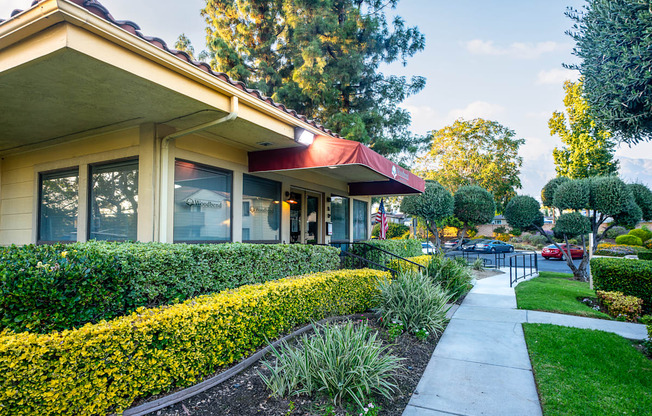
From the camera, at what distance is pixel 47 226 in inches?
275

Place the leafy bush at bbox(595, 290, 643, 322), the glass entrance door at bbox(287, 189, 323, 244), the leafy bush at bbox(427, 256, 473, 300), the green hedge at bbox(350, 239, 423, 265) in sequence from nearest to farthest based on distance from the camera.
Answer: the leafy bush at bbox(595, 290, 643, 322)
the leafy bush at bbox(427, 256, 473, 300)
the glass entrance door at bbox(287, 189, 323, 244)
the green hedge at bbox(350, 239, 423, 265)

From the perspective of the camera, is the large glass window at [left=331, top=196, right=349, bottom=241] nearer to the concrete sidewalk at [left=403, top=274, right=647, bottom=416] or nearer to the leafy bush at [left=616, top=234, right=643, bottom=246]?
the concrete sidewalk at [left=403, top=274, right=647, bottom=416]

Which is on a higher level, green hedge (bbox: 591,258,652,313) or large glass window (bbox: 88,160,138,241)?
large glass window (bbox: 88,160,138,241)

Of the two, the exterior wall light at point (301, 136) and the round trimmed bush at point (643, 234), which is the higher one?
the exterior wall light at point (301, 136)

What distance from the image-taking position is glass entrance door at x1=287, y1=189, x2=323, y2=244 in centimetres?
930

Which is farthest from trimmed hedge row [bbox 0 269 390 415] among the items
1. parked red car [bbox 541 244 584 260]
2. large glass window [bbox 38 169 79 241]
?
parked red car [bbox 541 244 584 260]

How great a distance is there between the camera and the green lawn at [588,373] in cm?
303

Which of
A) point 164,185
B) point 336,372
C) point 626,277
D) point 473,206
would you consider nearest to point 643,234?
point 473,206

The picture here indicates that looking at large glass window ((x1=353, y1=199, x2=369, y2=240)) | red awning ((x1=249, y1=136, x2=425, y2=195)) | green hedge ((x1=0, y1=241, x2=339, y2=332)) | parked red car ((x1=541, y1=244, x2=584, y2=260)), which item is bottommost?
parked red car ((x1=541, y1=244, x2=584, y2=260))

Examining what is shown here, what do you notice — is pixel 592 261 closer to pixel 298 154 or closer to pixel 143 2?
pixel 298 154

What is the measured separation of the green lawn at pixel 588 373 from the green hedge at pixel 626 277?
297 centimetres

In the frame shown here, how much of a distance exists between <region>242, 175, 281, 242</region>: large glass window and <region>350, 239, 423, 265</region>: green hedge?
2.75m

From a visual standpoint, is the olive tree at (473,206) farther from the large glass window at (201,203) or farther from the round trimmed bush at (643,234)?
the round trimmed bush at (643,234)

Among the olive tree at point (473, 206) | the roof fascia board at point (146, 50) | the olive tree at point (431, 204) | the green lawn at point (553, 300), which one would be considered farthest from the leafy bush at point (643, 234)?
the roof fascia board at point (146, 50)
